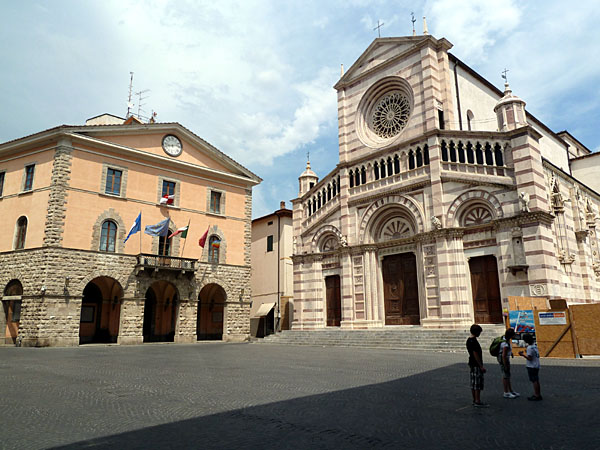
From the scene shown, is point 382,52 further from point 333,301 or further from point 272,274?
point 272,274

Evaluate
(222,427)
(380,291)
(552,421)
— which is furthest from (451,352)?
(222,427)

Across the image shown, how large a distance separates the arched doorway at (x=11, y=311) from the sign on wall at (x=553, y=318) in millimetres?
25377

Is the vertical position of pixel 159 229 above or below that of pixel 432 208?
below

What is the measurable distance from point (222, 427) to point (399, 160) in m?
23.6

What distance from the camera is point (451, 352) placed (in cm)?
1930

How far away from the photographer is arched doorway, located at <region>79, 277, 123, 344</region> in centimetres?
2806

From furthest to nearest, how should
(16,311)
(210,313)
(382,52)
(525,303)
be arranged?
(210,313), (382,52), (16,311), (525,303)

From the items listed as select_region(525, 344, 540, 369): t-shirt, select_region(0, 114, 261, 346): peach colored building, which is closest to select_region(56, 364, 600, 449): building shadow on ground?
select_region(525, 344, 540, 369): t-shirt

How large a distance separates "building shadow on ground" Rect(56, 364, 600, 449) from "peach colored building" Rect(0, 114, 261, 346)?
20129 mm

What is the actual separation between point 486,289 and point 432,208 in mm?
5230

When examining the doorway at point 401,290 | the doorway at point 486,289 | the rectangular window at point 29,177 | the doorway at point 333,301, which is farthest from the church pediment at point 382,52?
the rectangular window at point 29,177

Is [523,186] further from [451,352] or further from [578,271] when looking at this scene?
[451,352]

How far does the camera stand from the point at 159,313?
30891 millimetres

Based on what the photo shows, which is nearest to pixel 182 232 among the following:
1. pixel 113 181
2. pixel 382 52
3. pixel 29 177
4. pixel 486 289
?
pixel 113 181
